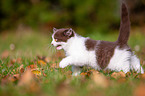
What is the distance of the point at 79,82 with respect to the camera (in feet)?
5.54

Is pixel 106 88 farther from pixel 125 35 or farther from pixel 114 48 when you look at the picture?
pixel 125 35

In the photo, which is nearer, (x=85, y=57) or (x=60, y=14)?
(x=85, y=57)

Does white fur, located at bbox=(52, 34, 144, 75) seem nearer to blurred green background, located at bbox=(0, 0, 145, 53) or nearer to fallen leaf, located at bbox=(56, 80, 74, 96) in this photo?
fallen leaf, located at bbox=(56, 80, 74, 96)

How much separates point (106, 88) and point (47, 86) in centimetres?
50

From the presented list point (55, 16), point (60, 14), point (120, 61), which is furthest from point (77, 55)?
point (60, 14)

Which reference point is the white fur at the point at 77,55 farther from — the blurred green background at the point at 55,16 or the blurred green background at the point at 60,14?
the blurred green background at the point at 60,14

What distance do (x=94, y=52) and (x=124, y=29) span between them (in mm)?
472

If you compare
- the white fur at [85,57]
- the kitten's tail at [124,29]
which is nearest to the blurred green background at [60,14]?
the kitten's tail at [124,29]

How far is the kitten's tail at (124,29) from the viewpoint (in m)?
2.14

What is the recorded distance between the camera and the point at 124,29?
7.13ft

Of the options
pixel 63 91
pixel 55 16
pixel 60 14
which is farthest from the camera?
pixel 60 14

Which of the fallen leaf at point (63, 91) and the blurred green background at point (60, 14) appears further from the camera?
the blurred green background at point (60, 14)

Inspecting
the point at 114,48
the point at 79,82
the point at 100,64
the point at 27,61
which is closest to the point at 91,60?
the point at 100,64

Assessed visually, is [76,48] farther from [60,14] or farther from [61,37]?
[60,14]
